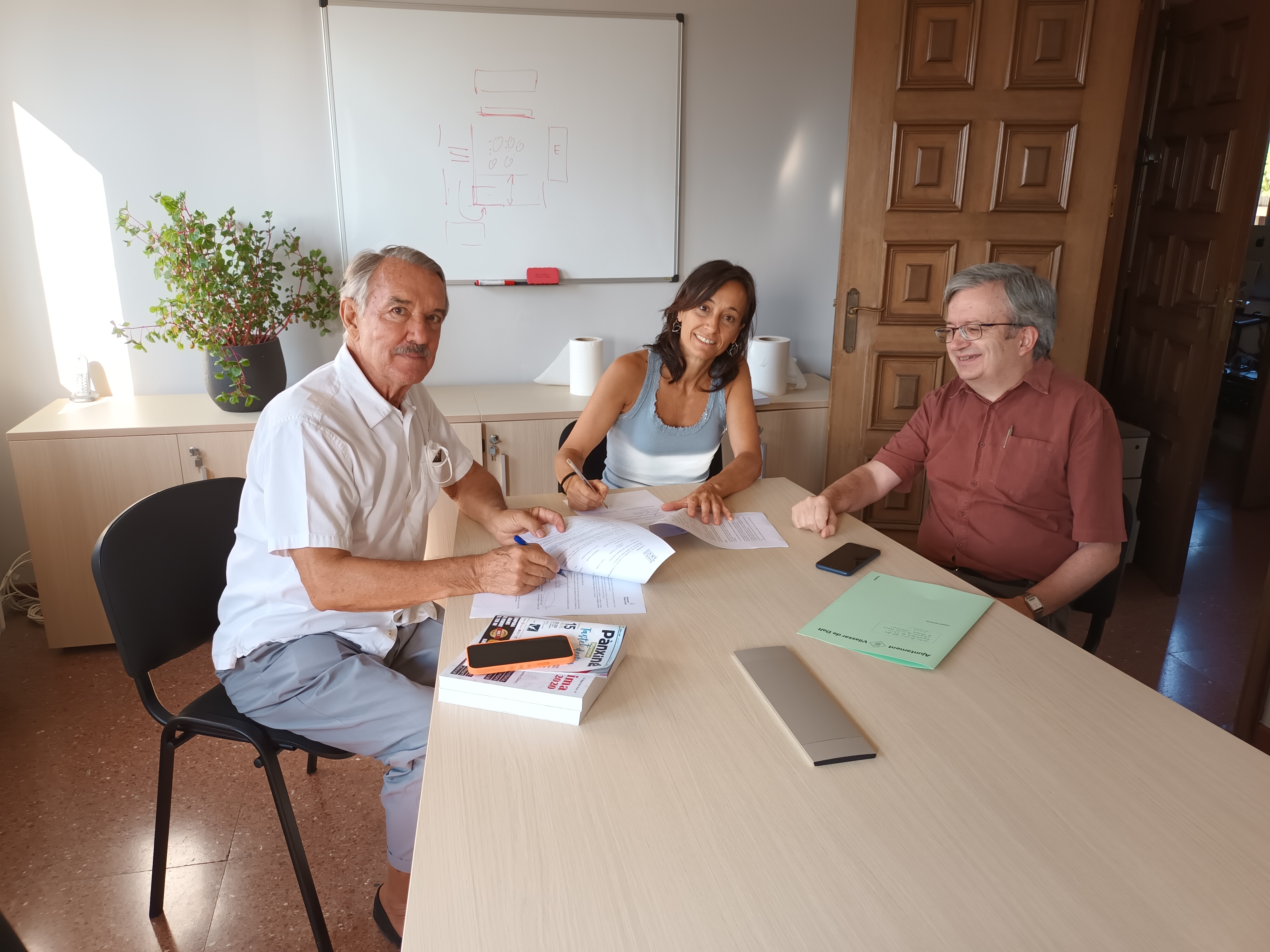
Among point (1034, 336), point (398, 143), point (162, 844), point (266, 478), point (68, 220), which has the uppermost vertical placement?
point (398, 143)

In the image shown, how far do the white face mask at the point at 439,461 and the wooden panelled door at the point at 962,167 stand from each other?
5.69 feet

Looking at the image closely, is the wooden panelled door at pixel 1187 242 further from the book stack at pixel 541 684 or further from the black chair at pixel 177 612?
the black chair at pixel 177 612

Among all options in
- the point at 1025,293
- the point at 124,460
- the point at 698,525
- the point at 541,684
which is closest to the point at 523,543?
the point at 698,525

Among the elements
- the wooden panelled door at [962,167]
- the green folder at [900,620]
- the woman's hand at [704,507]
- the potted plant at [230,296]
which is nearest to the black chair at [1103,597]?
the green folder at [900,620]

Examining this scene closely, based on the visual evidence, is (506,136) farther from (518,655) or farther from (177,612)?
(518,655)

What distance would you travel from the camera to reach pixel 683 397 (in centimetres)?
242

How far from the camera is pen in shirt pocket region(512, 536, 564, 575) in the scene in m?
1.50

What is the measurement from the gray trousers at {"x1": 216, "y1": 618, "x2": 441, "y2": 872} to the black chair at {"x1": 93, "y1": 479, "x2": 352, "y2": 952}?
0.19ft

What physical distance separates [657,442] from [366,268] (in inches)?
40.6

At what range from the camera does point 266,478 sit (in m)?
1.45

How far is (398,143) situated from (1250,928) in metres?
3.14

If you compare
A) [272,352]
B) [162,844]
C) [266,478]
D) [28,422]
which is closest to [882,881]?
[266,478]

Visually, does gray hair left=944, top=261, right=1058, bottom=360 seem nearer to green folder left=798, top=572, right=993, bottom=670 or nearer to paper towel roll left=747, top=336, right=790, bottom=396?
green folder left=798, top=572, right=993, bottom=670

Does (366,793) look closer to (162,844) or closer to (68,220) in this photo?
(162,844)
